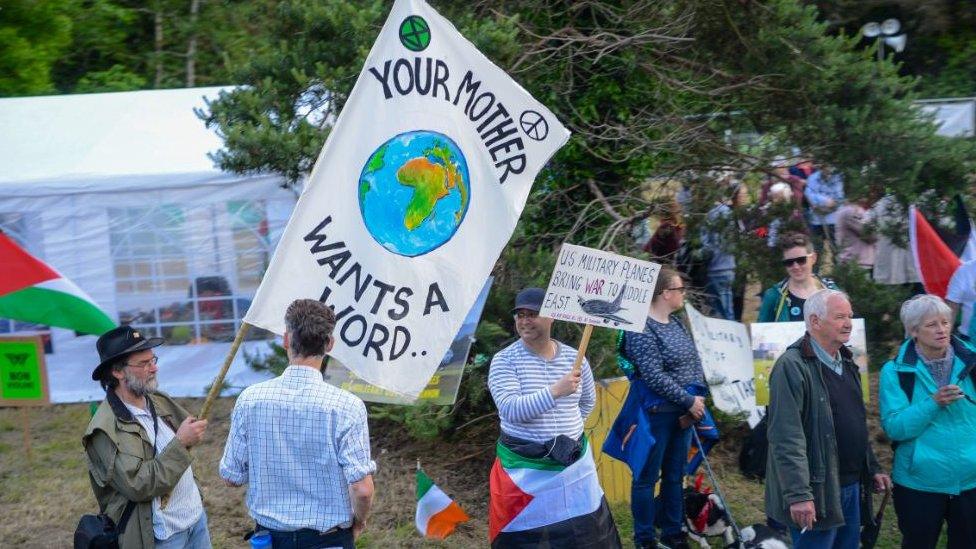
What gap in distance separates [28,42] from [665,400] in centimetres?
1159

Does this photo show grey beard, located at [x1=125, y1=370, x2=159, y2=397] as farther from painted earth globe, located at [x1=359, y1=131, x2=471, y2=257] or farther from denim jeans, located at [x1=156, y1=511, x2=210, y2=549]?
painted earth globe, located at [x1=359, y1=131, x2=471, y2=257]

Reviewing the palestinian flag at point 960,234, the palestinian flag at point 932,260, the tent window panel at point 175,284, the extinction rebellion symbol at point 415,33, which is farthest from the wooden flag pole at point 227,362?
the tent window panel at point 175,284

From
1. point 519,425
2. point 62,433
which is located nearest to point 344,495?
point 519,425

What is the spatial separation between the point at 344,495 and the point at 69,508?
4.38m

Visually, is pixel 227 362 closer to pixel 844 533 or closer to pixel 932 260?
pixel 844 533

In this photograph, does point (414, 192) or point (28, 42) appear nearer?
point (414, 192)

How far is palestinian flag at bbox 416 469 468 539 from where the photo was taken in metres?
6.46

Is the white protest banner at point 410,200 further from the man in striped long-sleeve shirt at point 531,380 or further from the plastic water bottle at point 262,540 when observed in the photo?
the plastic water bottle at point 262,540

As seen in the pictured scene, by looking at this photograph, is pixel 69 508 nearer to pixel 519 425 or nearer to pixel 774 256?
pixel 519 425

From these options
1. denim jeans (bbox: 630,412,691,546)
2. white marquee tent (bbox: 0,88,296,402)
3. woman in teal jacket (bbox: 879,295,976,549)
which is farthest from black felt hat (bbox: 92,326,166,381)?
white marquee tent (bbox: 0,88,296,402)

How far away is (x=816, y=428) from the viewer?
5109 millimetres

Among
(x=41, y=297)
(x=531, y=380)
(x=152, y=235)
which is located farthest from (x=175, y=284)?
(x=531, y=380)

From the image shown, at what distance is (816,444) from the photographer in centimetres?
511

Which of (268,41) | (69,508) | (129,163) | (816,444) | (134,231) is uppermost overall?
(268,41)
